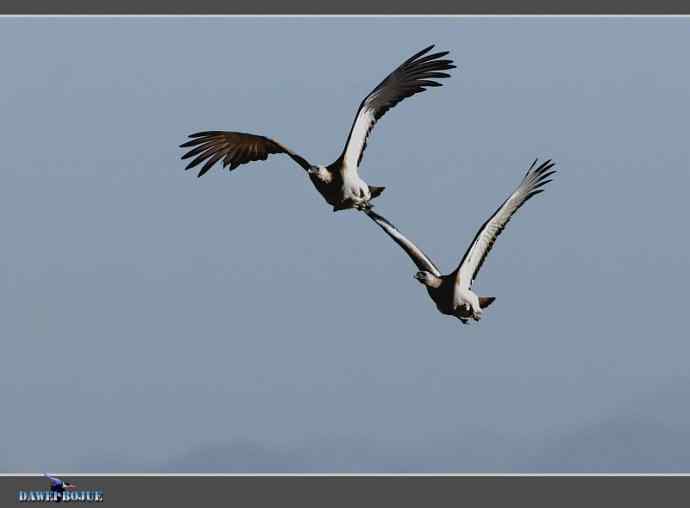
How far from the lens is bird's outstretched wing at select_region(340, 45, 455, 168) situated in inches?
1015

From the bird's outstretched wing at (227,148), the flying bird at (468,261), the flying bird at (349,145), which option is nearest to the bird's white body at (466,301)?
the flying bird at (468,261)

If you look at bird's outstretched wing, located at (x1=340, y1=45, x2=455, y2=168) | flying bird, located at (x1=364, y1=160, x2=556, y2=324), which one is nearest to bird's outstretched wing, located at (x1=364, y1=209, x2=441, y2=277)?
flying bird, located at (x1=364, y1=160, x2=556, y2=324)

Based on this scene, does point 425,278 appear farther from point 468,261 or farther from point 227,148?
point 227,148

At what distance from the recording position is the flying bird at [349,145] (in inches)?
978

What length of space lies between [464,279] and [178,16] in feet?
43.9

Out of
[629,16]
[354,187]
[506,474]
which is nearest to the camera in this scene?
[354,187]

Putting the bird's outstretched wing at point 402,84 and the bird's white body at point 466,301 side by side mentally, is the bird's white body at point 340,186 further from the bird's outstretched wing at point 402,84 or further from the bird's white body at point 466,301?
the bird's white body at point 466,301

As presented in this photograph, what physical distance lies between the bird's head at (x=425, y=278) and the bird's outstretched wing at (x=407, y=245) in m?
0.15

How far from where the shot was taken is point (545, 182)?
25297mm

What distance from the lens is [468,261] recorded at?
25.1m

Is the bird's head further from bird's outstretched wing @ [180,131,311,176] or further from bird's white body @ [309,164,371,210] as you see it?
bird's outstretched wing @ [180,131,311,176]
